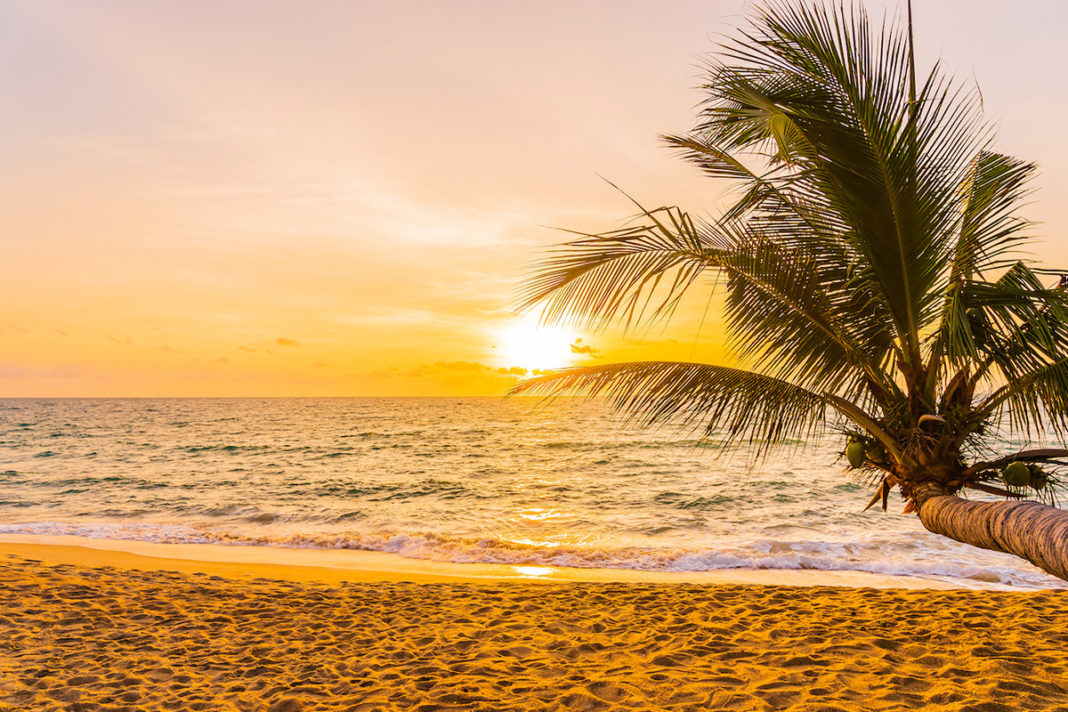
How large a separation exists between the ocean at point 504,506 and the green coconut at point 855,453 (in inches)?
35.0

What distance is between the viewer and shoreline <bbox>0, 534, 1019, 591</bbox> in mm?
9438

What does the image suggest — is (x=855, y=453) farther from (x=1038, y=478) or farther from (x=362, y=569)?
(x=362, y=569)

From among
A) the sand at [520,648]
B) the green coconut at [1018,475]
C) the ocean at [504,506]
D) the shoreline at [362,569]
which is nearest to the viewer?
the green coconut at [1018,475]

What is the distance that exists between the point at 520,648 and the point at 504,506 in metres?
11.5

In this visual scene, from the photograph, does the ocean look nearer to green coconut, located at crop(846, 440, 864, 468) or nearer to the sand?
green coconut, located at crop(846, 440, 864, 468)

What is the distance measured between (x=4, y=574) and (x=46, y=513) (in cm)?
951

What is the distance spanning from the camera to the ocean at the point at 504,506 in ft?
37.4

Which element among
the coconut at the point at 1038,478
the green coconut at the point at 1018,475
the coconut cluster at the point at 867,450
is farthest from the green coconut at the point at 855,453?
the coconut at the point at 1038,478

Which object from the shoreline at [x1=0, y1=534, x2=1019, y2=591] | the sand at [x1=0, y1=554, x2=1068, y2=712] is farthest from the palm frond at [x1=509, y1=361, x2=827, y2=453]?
the shoreline at [x1=0, y1=534, x2=1019, y2=591]

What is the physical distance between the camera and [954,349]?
3898 mm

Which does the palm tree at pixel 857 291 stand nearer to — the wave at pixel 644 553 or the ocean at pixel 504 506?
the ocean at pixel 504 506

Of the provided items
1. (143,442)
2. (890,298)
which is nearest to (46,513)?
(890,298)

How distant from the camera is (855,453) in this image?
4191 millimetres

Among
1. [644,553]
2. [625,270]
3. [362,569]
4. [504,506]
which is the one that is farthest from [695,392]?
[504,506]
